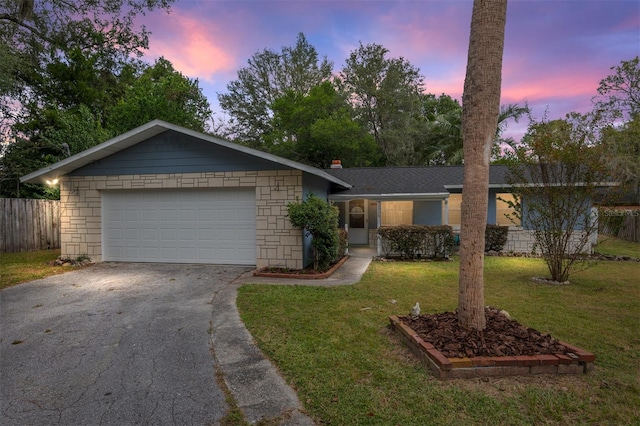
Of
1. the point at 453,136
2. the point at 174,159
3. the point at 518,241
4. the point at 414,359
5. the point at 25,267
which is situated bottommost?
the point at 25,267

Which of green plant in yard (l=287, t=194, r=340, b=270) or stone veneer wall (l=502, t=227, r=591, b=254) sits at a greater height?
green plant in yard (l=287, t=194, r=340, b=270)

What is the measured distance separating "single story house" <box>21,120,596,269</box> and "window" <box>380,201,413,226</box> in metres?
5.73

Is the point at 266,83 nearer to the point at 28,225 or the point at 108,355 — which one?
the point at 28,225

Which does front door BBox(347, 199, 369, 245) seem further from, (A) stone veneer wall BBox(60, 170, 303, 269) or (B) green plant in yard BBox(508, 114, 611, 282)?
(B) green plant in yard BBox(508, 114, 611, 282)

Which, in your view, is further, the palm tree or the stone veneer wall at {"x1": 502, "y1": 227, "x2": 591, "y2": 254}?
the palm tree

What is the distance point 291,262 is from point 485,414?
6322 millimetres

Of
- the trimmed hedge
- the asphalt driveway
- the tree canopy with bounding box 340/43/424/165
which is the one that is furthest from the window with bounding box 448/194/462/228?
the tree canopy with bounding box 340/43/424/165

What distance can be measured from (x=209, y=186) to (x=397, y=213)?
838 centimetres

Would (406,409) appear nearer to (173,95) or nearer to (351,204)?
(351,204)

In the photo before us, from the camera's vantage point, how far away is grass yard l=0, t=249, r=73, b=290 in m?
7.69

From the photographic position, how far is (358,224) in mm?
14602

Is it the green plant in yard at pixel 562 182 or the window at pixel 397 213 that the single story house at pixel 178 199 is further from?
the window at pixel 397 213

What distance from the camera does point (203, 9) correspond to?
1077 centimetres

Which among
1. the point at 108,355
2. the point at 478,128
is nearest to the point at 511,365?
the point at 478,128
